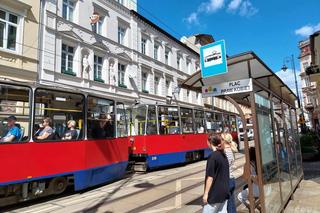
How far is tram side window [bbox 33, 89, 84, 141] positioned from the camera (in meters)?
7.59

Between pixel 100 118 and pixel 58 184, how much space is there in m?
2.37

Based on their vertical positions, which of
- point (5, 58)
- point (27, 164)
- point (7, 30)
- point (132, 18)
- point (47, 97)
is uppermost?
point (132, 18)

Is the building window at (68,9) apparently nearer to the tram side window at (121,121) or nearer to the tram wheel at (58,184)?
the tram side window at (121,121)

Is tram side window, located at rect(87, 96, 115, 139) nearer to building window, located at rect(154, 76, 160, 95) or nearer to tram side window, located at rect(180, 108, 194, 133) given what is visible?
tram side window, located at rect(180, 108, 194, 133)

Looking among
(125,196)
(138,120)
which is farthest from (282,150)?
(138,120)

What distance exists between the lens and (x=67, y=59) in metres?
18.5

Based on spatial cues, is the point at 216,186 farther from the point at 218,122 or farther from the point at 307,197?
the point at 218,122

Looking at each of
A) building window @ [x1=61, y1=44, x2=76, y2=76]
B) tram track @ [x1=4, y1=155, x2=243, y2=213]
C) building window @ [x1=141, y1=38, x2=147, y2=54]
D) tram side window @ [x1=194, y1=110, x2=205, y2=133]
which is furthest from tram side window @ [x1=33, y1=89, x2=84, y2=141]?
building window @ [x1=141, y1=38, x2=147, y2=54]

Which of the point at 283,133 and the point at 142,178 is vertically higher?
the point at 283,133

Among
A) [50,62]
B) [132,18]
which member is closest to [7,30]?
[50,62]

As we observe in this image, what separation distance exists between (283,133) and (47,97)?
5.69m

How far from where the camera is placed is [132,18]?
24500 mm

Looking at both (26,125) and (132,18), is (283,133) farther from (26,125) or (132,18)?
(132,18)

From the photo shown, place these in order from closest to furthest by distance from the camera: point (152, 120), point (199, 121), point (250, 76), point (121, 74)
Result: point (250, 76)
point (152, 120)
point (199, 121)
point (121, 74)
